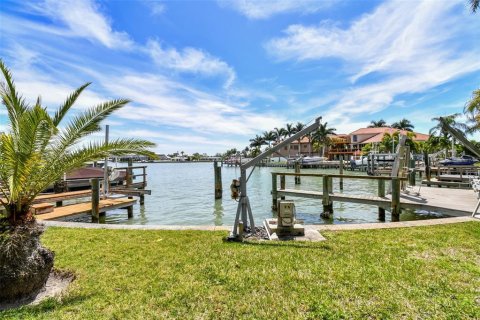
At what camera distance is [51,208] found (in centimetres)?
1102

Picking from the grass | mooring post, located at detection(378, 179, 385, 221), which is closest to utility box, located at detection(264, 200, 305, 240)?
the grass

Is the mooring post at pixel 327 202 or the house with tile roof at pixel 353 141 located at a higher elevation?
the house with tile roof at pixel 353 141

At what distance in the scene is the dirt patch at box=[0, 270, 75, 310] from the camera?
3961 mm

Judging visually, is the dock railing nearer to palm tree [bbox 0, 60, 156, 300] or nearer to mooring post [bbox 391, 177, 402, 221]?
mooring post [bbox 391, 177, 402, 221]

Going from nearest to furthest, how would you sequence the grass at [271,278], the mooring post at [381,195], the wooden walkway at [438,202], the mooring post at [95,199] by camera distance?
1. the grass at [271,278]
2. the wooden walkway at [438,202]
3. the mooring post at [95,199]
4. the mooring post at [381,195]

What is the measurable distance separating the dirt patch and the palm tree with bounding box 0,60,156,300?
112 millimetres

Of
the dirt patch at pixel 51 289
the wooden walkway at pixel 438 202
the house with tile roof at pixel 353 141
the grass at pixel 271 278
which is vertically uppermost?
the house with tile roof at pixel 353 141

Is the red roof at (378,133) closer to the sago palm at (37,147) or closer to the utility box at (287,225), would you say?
the utility box at (287,225)

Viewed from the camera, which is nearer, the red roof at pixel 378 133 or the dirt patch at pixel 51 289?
the dirt patch at pixel 51 289

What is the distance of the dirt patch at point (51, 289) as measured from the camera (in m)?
3.96

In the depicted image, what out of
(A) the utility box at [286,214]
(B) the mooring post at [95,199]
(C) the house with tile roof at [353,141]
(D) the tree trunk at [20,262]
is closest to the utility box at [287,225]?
(A) the utility box at [286,214]

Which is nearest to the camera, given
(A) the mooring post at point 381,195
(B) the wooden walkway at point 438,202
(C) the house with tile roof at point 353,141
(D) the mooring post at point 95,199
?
(B) the wooden walkway at point 438,202

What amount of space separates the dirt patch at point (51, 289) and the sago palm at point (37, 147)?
3.58 ft

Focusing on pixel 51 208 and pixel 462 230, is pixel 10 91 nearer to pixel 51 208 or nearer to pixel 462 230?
pixel 51 208
